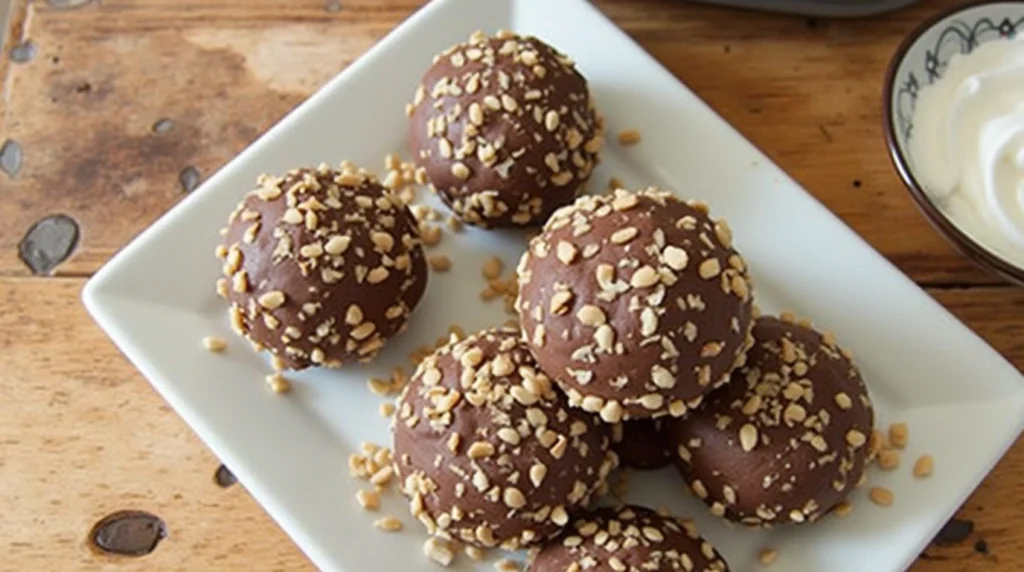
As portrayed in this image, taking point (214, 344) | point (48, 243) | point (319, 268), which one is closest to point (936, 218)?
point (319, 268)

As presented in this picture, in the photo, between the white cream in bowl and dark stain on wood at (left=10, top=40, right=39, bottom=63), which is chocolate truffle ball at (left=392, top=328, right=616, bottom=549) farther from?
dark stain on wood at (left=10, top=40, right=39, bottom=63)

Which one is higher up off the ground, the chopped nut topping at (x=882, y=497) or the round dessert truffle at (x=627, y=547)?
the round dessert truffle at (x=627, y=547)

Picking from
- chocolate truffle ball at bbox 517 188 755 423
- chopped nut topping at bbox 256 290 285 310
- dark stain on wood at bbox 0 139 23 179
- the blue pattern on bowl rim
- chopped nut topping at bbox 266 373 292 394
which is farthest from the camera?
dark stain on wood at bbox 0 139 23 179

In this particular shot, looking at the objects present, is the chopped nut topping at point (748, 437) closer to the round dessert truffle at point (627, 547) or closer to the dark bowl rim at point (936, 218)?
the round dessert truffle at point (627, 547)

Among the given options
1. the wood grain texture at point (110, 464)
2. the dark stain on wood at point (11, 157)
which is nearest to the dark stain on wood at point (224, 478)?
the wood grain texture at point (110, 464)

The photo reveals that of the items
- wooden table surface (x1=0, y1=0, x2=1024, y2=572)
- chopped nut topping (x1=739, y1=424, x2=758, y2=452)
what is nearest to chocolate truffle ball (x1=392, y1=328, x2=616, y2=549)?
chopped nut topping (x1=739, y1=424, x2=758, y2=452)

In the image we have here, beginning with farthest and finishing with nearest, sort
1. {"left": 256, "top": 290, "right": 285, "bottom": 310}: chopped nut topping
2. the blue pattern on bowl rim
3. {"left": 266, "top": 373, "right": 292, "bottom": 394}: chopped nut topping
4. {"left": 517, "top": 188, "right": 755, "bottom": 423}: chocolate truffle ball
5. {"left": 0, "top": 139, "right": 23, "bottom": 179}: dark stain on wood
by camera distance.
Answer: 1. {"left": 0, "top": 139, "right": 23, "bottom": 179}: dark stain on wood
2. the blue pattern on bowl rim
3. {"left": 266, "top": 373, "right": 292, "bottom": 394}: chopped nut topping
4. {"left": 256, "top": 290, "right": 285, "bottom": 310}: chopped nut topping
5. {"left": 517, "top": 188, "right": 755, "bottom": 423}: chocolate truffle ball
